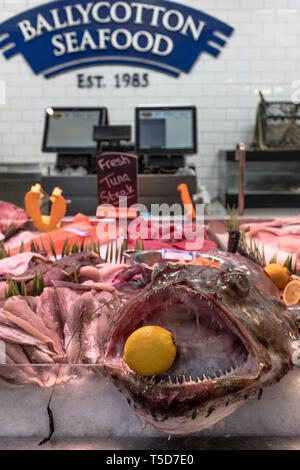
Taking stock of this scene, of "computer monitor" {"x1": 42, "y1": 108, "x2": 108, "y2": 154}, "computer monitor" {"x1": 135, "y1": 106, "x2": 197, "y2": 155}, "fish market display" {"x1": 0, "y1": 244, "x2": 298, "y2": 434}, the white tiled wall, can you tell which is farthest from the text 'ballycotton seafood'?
"fish market display" {"x1": 0, "y1": 244, "x2": 298, "y2": 434}

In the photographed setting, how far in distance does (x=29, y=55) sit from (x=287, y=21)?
135 inches

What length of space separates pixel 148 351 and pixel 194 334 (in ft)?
0.58

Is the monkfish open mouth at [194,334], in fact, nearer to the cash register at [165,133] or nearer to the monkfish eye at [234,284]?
the monkfish eye at [234,284]

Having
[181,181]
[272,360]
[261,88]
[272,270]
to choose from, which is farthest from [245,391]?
[261,88]

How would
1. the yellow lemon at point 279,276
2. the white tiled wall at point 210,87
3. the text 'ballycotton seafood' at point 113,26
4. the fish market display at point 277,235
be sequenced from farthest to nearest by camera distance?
the white tiled wall at point 210,87, the text 'ballycotton seafood' at point 113,26, the fish market display at point 277,235, the yellow lemon at point 279,276

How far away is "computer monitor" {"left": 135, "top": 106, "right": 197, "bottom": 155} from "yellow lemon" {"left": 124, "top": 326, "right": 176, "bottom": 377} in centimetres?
418

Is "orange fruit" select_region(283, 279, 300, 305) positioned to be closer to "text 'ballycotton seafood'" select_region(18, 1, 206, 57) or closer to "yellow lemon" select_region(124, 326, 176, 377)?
"yellow lemon" select_region(124, 326, 176, 377)

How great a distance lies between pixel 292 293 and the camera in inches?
57.4

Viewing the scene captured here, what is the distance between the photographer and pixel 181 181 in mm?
4062

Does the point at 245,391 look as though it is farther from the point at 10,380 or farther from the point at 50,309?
the point at 50,309

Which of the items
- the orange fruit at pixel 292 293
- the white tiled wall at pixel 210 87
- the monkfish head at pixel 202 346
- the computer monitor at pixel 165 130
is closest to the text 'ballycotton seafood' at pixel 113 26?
the white tiled wall at pixel 210 87

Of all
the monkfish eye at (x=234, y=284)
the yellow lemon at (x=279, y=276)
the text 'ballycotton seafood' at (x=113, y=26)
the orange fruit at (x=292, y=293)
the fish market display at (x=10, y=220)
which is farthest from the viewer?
the text 'ballycotton seafood' at (x=113, y=26)

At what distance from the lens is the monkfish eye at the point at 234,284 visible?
820mm

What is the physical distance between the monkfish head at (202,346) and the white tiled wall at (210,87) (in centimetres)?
571
